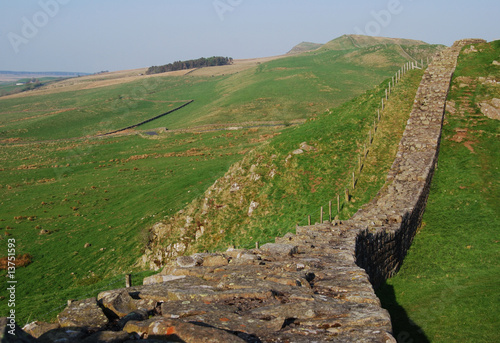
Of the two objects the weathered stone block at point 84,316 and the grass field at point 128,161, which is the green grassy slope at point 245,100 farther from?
the weathered stone block at point 84,316

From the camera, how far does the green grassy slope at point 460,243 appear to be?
14.4m

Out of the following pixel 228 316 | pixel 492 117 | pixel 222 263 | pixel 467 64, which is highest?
pixel 467 64

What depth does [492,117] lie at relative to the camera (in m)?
36.2

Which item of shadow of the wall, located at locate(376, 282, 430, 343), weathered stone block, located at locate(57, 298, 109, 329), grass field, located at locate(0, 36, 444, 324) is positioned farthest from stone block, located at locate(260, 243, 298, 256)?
grass field, located at locate(0, 36, 444, 324)

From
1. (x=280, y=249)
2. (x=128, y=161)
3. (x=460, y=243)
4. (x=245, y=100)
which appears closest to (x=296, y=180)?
(x=460, y=243)

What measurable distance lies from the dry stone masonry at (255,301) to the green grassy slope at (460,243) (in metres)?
2.55

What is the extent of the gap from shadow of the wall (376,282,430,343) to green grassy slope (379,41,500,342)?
0.03 m

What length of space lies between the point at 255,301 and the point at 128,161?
72.1 meters

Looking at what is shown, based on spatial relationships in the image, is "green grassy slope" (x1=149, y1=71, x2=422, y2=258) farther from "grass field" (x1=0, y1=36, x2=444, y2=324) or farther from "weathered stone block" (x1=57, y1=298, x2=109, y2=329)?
"weathered stone block" (x1=57, y1=298, x2=109, y2=329)

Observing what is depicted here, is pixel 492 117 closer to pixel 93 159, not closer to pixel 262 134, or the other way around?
pixel 262 134

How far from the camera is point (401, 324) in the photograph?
47.7ft

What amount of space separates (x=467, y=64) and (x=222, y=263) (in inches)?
1690

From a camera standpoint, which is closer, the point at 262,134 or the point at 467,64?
the point at 467,64

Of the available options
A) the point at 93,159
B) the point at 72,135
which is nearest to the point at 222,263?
the point at 93,159
